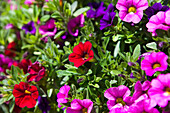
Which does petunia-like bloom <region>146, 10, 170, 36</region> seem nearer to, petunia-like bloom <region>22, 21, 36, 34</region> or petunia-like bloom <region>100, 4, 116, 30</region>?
petunia-like bloom <region>100, 4, 116, 30</region>

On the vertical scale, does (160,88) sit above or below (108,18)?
below

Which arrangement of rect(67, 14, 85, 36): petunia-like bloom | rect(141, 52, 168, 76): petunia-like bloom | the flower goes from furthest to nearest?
rect(67, 14, 85, 36): petunia-like bloom
the flower
rect(141, 52, 168, 76): petunia-like bloom

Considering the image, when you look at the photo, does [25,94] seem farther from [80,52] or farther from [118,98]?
[118,98]

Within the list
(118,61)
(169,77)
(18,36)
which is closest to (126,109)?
(169,77)

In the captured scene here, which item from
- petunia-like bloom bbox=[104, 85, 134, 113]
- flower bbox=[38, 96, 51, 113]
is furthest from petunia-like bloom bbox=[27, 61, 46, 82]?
petunia-like bloom bbox=[104, 85, 134, 113]

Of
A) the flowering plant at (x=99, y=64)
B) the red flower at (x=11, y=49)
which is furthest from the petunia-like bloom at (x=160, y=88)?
the red flower at (x=11, y=49)

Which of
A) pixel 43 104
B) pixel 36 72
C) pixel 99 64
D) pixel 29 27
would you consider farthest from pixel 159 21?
pixel 29 27

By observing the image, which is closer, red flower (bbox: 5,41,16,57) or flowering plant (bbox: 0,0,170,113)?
flowering plant (bbox: 0,0,170,113)

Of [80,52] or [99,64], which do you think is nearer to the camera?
[80,52]
